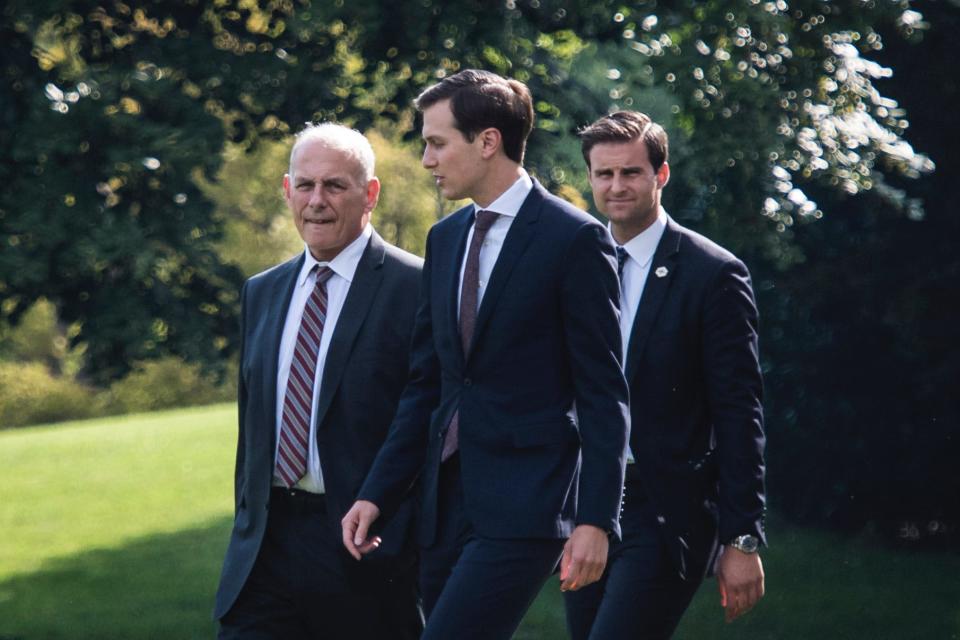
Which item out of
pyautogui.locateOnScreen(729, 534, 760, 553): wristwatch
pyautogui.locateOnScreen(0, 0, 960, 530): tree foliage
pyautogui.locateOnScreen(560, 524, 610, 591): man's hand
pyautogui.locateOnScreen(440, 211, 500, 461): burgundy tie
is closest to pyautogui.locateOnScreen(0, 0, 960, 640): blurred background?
pyautogui.locateOnScreen(0, 0, 960, 530): tree foliage

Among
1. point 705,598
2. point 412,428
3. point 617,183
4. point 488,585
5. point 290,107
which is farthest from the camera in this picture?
point 705,598

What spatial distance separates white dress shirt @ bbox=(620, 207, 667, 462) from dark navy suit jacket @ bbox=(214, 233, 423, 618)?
2.34 ft

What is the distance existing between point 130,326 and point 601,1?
3489 mm

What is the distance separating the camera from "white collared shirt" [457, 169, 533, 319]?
4.36m

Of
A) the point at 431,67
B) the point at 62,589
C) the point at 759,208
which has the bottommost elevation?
the point at 62,589

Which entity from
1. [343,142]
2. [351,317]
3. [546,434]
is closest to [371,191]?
[343,142]

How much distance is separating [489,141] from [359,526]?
1.17 metres

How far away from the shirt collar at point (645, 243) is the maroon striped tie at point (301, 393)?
3.39ft

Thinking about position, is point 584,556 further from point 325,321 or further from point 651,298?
point 325,321

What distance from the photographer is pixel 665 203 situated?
12.3m

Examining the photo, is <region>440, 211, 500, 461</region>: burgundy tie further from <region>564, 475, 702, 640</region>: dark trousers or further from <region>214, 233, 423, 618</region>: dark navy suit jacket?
<region>564, 475, 702, 640</region>: dark trousers

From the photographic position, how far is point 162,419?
24.7 meters

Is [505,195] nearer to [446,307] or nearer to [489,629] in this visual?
[446,307]

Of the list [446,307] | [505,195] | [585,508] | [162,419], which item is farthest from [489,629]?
[162,419]
